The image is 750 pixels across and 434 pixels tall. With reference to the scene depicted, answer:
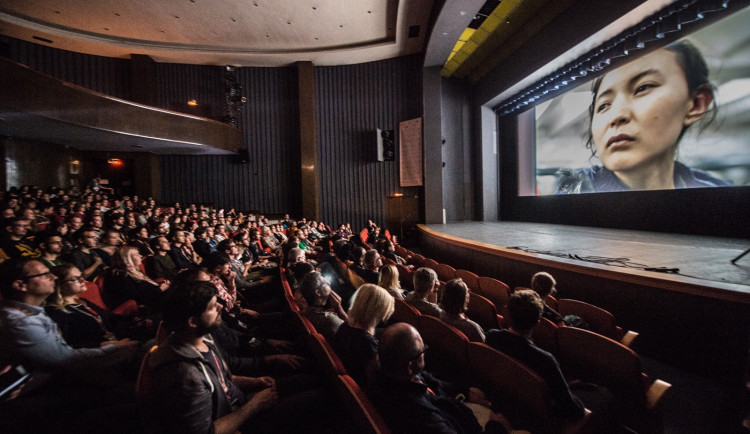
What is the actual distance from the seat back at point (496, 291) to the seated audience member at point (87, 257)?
3.71m

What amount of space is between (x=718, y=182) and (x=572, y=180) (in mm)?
2386

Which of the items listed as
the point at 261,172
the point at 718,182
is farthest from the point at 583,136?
the point at 261,172

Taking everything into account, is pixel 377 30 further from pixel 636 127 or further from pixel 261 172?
pixel 636 127

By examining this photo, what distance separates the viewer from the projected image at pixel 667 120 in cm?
400

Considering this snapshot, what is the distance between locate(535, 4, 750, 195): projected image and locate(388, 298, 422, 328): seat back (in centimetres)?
506

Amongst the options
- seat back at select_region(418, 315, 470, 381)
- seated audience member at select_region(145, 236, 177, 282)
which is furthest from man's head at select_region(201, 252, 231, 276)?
seat back at select_region(418, 315, 470, 381)

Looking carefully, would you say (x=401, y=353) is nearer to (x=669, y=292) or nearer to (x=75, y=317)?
(x=75, y=317)

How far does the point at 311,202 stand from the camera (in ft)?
30.9

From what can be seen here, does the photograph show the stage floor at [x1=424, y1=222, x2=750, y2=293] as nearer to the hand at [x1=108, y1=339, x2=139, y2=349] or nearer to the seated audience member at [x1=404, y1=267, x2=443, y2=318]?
the seated audience member at [x1=404, y1=267, x2=443, y2=318]

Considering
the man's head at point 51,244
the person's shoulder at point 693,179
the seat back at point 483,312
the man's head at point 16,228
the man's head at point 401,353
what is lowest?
the seat back at point 483,312

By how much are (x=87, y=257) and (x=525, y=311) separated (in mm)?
4012

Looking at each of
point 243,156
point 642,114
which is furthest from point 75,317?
point 243,156

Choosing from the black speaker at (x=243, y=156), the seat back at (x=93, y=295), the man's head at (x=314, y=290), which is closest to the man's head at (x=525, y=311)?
the man's head at (x=314, y=290)

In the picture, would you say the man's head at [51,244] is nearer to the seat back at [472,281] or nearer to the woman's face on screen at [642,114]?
the seat back at [472,281]
